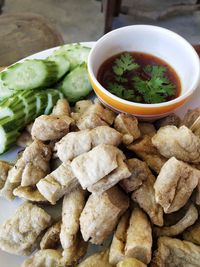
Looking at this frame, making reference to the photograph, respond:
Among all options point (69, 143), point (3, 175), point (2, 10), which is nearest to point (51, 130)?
point (69, 143)

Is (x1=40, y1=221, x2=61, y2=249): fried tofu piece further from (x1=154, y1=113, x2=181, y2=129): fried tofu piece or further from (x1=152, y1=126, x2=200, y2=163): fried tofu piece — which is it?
(x1=154, y1=113, x2=181, y2=129): fried tofu piece

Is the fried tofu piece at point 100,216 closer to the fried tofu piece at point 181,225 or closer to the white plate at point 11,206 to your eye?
the fried tofu piece at point 181,225

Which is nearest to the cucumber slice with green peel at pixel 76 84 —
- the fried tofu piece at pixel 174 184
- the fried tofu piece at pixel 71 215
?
A: the fried tofu piece at pixel 71 215

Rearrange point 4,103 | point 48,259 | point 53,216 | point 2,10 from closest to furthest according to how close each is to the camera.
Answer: point 48,259 < point 53,216 < point 4,103 < point 2,10

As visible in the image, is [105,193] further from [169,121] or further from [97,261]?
[169,121]

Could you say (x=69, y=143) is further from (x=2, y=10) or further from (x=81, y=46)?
(x=2, y=10)

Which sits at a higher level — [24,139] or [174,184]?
[174,184]

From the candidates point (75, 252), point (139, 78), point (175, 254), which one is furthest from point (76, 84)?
point (175, 254)
